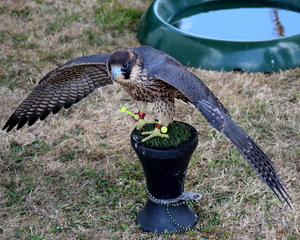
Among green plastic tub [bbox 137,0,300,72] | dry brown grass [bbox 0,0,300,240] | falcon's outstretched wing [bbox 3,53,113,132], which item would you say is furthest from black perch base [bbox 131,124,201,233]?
green plastic tub [bbox 137,0,300,72]

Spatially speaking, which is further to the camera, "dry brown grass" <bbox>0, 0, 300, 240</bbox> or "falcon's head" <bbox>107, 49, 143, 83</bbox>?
"dry brown grass" <bbox>0, 0, 300, 240</bbox>

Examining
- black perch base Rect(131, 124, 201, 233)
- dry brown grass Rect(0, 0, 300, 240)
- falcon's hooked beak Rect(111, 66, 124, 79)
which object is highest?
falcon's hooked beak Rect(111, 66, 124, 79)

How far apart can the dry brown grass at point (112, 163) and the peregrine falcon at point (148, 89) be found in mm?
410

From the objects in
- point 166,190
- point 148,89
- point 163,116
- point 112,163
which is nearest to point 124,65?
point 148,89

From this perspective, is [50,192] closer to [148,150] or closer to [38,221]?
[38,221]

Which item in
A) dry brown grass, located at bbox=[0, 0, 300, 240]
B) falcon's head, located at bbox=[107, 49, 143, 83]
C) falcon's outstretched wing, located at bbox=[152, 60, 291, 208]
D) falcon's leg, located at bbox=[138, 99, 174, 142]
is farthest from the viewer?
dry brown grass, located at bbox=[0, 0, 300, 240]

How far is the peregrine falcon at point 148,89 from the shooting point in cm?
240

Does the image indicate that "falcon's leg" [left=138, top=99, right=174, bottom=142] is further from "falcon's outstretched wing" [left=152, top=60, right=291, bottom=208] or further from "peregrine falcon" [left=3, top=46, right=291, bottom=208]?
"falcon's outstretched wing" [left=152, top=60, right=291, bottom=208]

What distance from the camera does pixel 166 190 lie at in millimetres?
2930

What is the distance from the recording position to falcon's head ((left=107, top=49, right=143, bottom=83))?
106 inches

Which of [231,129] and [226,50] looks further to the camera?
[226,50]

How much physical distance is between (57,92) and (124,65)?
40.1 inches

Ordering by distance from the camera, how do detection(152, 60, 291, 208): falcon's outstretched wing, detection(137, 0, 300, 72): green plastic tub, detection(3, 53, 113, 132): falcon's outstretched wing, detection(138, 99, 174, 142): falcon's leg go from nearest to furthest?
detection(152, 60, 291, 208): falcon's outstretched wing < detection(138, 99, 174, 142): falcon's leg < detection(3, 53, 113, 132): falcon's outstretched wing < detection(137, 0, 300, 72): green plastic tub

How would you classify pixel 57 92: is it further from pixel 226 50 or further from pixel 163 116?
pixel 226 50
